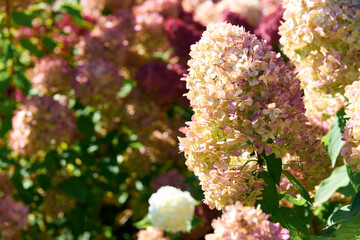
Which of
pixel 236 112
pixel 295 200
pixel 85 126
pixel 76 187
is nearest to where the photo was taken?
pixel 236 112

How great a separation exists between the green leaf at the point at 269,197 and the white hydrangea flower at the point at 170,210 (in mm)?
674

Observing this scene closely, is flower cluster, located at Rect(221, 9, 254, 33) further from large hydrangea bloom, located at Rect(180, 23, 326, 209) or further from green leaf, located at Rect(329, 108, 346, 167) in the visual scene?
large hydrangea bloom, located at Rect(180, 23, 326, 209)

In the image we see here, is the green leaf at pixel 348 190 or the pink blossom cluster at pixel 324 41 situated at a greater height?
the pink blossom cluster at pixel 324 41

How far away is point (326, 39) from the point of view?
1.49 m

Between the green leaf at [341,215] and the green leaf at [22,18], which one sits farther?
the green leaf at [22,18]

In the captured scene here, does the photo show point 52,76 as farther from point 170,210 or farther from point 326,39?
point 326,39

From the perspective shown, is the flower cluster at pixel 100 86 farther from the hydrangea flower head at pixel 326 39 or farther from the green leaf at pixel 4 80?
the hydrangea flower head at pixel 326 39

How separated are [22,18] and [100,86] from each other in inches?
21.8

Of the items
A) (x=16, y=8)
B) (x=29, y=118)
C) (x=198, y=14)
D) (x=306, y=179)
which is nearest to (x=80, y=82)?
(x=29, y=118)

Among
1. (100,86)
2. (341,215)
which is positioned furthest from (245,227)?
(100,86)

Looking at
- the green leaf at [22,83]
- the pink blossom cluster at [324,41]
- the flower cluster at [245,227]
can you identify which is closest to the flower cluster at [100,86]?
the green leaf at [22,83]

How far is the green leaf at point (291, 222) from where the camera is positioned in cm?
120

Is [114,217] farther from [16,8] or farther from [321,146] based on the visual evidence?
[321,146]

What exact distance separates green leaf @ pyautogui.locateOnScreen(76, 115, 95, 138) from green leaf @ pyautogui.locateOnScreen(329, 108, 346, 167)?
4.92 ft
